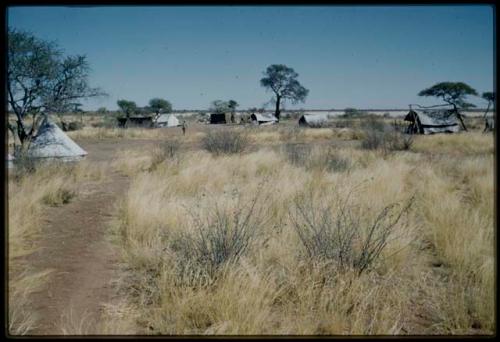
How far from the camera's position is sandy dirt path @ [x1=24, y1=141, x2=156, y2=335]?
9.58ft

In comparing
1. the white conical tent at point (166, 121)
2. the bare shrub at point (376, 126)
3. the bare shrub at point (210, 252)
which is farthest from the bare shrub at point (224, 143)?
the white conical tent at point (166, 121)

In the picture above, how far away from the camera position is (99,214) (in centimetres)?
618

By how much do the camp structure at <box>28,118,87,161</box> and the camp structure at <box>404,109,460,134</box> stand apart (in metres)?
17.9

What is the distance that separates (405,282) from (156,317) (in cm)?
219

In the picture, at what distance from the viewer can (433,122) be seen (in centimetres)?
2325

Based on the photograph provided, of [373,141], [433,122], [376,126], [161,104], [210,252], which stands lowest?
[210,252]

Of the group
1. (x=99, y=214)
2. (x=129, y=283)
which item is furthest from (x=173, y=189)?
(x=129, y=283)

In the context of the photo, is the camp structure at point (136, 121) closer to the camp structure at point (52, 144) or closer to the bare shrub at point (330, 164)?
the camp structure at point (52, 144)

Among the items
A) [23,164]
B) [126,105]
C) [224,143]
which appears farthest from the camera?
[126,105]

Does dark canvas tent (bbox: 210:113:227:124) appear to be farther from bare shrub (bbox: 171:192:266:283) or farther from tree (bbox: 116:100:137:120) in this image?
bare shrub (bbox: 171:192:266:283)

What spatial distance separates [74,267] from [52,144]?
7828 mm

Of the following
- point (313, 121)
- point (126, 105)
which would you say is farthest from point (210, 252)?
point (126, 105)

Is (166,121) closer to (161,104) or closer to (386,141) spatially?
(161,104)

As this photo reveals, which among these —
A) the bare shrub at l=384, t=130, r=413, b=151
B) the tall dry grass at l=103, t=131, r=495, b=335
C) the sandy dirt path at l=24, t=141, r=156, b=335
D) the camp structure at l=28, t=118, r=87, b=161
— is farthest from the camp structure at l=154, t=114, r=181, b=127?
the tall dry grass at l=103, t=131, r=495, b=335
